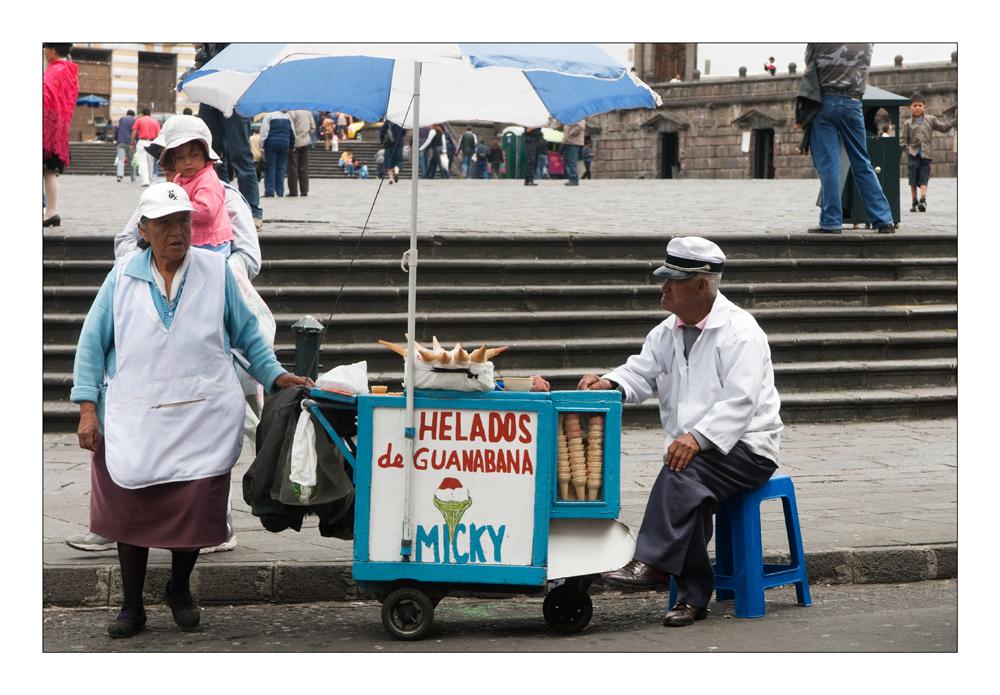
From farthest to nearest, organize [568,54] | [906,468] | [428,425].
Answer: [906,468]
[568,54]
[428,425]

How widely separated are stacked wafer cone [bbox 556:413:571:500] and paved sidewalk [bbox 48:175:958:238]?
493 centimetres

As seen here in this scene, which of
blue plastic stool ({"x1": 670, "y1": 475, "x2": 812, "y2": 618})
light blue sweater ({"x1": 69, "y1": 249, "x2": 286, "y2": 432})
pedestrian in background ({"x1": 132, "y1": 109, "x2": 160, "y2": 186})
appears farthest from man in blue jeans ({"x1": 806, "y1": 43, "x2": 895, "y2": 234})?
pedestrian in background ({"x1": 132, "y1": 109, "x2": 160, "y2": 186})

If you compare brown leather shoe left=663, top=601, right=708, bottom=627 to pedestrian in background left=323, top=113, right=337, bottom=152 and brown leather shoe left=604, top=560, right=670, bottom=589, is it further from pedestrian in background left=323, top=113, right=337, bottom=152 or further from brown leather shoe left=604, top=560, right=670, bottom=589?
pedestrian in background left=323, top=113, right=337, bottom=152

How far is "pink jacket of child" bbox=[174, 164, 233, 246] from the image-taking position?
506cm

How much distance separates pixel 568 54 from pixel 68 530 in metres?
3.27

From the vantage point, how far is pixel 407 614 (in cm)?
443

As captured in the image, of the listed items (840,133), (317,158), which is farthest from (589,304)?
(317,158)

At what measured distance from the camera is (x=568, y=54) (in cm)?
480

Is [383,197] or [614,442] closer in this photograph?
[614,442]

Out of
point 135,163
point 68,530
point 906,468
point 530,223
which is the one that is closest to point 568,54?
point 68,530

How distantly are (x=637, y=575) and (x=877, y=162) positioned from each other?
974 centimetres

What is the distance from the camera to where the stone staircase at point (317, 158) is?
29.8m

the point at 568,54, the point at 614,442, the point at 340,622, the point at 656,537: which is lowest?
the point at 340,622

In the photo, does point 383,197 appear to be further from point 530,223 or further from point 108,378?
point 108,378
